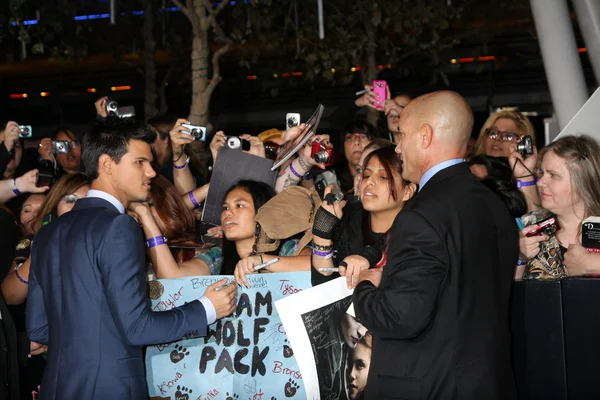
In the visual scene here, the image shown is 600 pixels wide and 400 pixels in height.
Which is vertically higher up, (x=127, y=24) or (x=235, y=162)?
(x=127, y=24)

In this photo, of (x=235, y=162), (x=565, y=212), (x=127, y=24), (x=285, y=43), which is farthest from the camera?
(x=127, y=24)

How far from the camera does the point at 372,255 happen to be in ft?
12.8

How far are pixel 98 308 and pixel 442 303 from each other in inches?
63.0

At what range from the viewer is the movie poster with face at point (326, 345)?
4090 millimetres

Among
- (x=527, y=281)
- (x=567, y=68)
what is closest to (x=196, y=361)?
(x=527, y=281)

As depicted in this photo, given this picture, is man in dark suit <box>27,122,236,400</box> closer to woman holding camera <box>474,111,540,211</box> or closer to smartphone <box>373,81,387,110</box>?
smartphone <box>373,81,387,110</box>

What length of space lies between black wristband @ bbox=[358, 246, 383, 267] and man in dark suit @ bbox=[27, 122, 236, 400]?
0.89 m

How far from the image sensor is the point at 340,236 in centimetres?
455

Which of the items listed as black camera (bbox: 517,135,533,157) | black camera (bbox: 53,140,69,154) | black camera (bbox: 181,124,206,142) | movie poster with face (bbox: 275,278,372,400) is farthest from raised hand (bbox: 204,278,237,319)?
black camera (bbox: 53,140,69,154)

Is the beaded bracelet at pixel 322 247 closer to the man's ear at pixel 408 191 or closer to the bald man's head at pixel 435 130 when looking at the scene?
the man's ear at pixel 408 191

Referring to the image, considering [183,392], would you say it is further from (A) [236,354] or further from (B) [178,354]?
(A) [236,354]

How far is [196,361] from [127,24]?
10.3 metres

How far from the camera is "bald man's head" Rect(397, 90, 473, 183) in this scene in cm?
338

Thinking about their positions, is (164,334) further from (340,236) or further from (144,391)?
(340,236)
